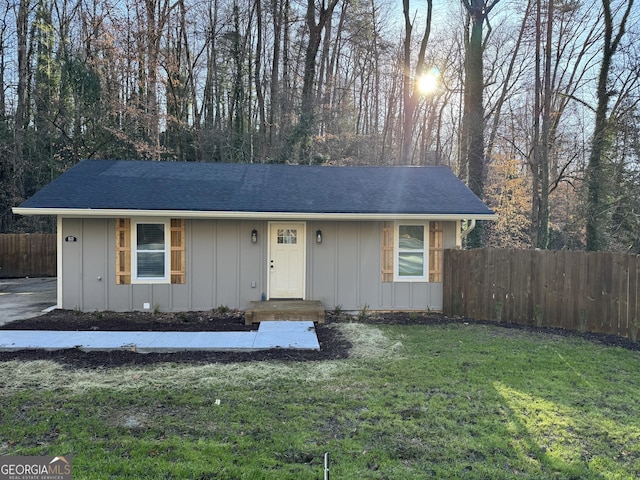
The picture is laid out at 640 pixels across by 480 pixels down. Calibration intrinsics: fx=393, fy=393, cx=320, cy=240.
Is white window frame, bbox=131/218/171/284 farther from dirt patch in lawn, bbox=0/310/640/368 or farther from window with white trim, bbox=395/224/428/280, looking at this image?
window with white trim, bbox=395/224/428/280

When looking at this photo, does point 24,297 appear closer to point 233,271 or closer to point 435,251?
point 233,271

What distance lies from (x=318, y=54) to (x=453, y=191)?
501 inches

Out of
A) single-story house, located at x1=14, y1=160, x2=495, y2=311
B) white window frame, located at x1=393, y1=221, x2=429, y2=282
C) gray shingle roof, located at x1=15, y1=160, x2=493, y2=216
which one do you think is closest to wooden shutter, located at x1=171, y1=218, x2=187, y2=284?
single-story house, located at x1=14, y1=160, x2=495, y2=311

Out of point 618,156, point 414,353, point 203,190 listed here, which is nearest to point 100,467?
point 414,353

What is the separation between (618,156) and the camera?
11.5m

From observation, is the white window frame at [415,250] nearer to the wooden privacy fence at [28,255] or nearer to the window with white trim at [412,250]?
the window with white trim at [412,250]

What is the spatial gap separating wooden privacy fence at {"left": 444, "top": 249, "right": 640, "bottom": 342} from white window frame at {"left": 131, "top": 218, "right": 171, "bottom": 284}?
5.75 meters

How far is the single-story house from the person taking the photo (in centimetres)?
781

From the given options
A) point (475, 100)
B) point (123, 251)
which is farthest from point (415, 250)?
point (475, 100)

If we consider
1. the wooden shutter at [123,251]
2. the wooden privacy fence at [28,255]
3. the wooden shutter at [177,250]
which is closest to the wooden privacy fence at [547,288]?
the wooden shutter at [177,250]

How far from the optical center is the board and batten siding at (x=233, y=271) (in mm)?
7836

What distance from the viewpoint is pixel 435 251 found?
8359 mm

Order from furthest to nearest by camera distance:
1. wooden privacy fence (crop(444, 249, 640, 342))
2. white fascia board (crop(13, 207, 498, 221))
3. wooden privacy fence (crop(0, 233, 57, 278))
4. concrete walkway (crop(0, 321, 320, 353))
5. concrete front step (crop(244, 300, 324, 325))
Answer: wooden privacy fence (crop(0, 233, 57, 278)), white fascia board (crop(13, 207, 498, 221)), concrete front step (crop(244, 300, 324, 325)), wooden privacy fence (crop(444, 249, 640, 342)), concrete walkway (crop(0, 321, 320, 353))

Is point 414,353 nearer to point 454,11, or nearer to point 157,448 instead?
point 157,448
